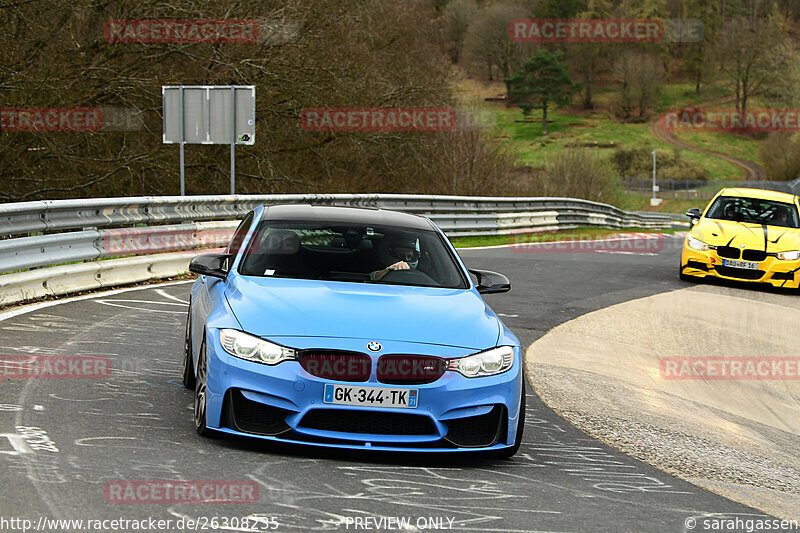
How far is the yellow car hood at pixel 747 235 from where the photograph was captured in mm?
17953

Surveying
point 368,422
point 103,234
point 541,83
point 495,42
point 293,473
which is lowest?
point 293,473

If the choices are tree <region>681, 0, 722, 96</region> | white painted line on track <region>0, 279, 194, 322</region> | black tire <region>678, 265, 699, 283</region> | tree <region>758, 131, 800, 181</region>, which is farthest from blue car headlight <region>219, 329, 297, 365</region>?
tree <region>681, 0, 722, 96</region>

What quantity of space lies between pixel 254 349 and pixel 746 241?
46.0 feet

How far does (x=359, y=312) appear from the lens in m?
5.98

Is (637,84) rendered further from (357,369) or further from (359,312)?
(357,369)

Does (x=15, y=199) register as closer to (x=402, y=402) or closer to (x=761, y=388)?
(x=761, y=388)

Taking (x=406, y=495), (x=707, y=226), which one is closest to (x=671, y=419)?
(x=406, y=495)

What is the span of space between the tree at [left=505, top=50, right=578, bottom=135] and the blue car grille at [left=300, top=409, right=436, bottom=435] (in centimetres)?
13984

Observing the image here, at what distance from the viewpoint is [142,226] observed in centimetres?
1443

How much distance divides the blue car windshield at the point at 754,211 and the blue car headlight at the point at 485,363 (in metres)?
14.1

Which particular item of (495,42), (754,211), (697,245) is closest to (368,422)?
(697,245)

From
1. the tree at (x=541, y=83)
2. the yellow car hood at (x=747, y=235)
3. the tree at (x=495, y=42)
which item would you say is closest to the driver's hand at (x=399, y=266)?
the yellow car hood at (x=747, y=235)

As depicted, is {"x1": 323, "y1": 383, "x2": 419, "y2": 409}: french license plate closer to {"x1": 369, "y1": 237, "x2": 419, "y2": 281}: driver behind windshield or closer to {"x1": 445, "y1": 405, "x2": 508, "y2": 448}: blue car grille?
{"x1": 445, "y1": 405, "x2": 508, "y2": 448}: blue car grille

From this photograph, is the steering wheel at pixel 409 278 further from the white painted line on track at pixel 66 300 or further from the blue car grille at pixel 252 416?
the white painted line on track at pixel 66 300
